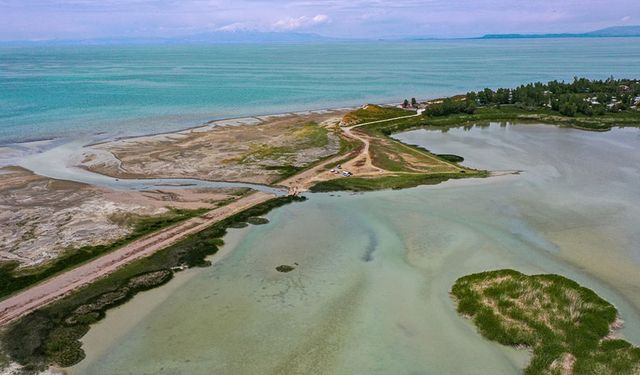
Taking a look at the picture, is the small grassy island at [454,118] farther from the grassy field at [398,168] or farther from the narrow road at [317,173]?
the narrow road at [317,173]

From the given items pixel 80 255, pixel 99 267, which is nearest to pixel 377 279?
pixel 99 267

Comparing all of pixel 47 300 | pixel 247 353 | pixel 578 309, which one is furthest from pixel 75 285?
pixel 578 309

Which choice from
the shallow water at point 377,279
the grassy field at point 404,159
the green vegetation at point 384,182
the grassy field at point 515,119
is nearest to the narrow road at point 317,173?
the grassy field at point 404,159

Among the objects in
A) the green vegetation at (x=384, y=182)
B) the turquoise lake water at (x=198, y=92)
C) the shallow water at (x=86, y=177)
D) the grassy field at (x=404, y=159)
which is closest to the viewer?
the green vegetation at (x=384, y=182)

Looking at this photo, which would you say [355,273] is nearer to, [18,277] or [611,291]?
[611,291]

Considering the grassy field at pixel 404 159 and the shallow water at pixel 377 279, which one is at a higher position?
the grassy field at pixel 404 159

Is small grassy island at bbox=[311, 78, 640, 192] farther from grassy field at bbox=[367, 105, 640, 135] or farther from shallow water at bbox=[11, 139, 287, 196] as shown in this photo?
shallow water at bbox=[11, 139, 287, 196]

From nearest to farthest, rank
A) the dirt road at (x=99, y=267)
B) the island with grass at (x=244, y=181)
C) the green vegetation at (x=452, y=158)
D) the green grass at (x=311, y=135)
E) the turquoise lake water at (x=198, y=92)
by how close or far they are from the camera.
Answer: the island with grass at (x=244, y=181)
the dirt road at (x=99, y=267)
the green vegetation at (x=452, y=158)
the green grass at (x=311, y=135)
the turquoise lake water at (x=198, y=92)

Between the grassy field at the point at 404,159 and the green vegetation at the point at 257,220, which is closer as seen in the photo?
the green vegetation at the point at 257,220
